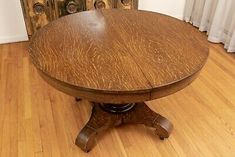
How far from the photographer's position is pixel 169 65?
101 cm

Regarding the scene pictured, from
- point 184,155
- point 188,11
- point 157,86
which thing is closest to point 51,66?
point 157,86

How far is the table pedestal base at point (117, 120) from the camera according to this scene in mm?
1298

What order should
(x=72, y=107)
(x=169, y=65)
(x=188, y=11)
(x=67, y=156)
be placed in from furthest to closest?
(x=188, y=11) < (x=72, y=107) < (x=67, y=156) < (x=169, y=65)

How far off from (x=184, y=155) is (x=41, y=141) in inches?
30.8

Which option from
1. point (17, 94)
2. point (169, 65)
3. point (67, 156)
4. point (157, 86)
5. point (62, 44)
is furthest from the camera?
point (17, 94)

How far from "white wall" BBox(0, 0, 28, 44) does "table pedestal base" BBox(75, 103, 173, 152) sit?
53.7 inches

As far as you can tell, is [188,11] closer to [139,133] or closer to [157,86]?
[139,133]

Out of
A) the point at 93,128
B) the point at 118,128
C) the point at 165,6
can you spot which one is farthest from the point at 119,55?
the point at 165,6

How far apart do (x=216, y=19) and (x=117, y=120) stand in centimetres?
149

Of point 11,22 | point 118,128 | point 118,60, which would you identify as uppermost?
point 118,60

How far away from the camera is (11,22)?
2318 millimetres

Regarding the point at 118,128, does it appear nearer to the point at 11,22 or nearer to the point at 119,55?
the point at 119,55

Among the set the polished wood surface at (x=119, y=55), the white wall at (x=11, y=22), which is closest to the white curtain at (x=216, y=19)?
the polished wood surface at (x=119, y=55)

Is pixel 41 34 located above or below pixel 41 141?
above
